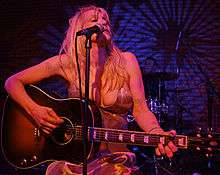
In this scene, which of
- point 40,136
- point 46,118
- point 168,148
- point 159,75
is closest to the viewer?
point 168,148

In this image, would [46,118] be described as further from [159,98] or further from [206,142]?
[159,98]

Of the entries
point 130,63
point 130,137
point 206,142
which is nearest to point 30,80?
point 130,63

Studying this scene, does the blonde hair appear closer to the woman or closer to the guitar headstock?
the woman

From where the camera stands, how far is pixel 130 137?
9.29ft

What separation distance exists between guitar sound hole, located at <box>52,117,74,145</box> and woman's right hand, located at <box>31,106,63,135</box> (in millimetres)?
45

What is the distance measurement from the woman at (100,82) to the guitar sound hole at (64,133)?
49 millimetres

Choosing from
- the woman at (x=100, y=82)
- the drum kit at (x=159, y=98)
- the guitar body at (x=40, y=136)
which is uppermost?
the woman at (x=100, y=82)

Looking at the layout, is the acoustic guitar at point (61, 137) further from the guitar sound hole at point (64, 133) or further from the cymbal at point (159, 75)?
the cymbal at point (159, 75)

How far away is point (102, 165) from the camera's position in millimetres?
2701

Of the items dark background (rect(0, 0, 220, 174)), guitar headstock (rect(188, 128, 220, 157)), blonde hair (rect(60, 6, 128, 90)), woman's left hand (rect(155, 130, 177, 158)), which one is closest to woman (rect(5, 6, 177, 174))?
blonde hair (rect(60, 6, 128, 90))

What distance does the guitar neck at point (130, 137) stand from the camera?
266cm

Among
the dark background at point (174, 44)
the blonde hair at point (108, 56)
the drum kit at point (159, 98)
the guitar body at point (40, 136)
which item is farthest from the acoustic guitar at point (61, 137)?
the dark background at point (174, 44)

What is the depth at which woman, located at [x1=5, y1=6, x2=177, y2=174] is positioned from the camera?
2.98 meters

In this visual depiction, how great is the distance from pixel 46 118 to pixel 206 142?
1160 millimetres
